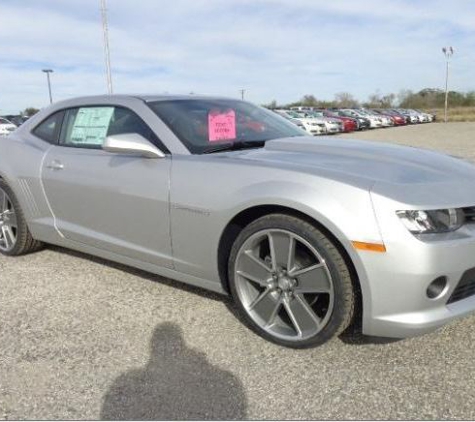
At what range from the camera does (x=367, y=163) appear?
2.87 meters

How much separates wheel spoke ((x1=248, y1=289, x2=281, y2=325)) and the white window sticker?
Answer: 1.70m

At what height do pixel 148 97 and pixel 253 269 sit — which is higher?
pixel 148 97

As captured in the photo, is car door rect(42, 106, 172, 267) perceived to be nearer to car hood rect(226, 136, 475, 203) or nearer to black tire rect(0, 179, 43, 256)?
black tire rect(0, 179, 43, 256)

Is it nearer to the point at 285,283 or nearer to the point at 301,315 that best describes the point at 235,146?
the point at 285,283

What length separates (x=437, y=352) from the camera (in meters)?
2.75

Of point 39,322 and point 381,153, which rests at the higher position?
point 381,153

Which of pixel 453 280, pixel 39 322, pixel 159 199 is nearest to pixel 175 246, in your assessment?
pixel 159 199

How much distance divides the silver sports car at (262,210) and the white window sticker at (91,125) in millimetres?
12

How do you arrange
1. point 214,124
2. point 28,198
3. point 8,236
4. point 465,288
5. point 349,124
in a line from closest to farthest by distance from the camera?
point 465,288
point 214,124
point 28,198
point 8,236
point 349,124

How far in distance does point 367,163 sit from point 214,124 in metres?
1.18

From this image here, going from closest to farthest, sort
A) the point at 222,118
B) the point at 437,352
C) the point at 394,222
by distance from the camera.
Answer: the point at 394,222 < the point at 437,352 < the point at 222,118

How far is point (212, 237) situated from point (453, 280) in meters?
1.32

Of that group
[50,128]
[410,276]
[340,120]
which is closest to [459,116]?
[340,120]

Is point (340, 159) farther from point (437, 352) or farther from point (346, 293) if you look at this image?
point (437, 352)
